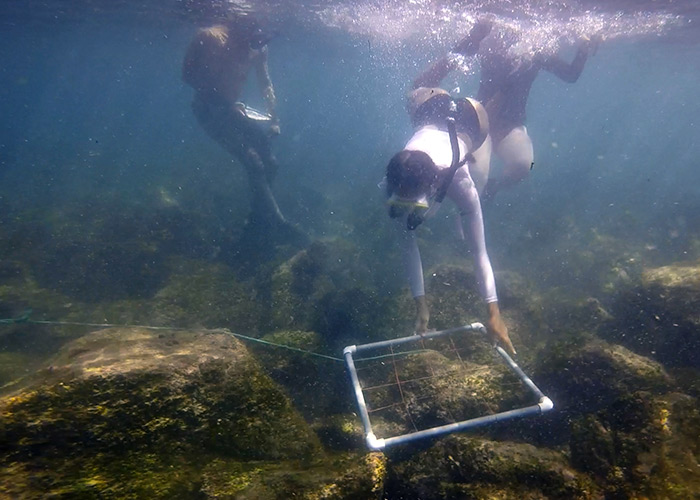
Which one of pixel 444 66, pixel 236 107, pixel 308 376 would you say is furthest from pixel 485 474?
pixel 236 107

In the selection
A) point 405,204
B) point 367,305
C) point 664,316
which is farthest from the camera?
point 367,305

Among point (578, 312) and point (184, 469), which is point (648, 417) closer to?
point (184, 469)

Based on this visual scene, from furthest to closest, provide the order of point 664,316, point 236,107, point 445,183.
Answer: point 236,107, point 664,316, point 445,183

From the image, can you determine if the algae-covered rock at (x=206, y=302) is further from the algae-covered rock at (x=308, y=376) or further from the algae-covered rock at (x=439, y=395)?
the algae-covered rock at (x=439, y=395)

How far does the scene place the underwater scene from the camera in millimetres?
2910

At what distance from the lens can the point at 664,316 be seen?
5695mm

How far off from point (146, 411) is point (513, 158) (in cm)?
901

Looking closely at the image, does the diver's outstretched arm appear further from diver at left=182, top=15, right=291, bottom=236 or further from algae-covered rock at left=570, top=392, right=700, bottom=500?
algae-covered rock at left=570, top=392, right=700, bottom=500

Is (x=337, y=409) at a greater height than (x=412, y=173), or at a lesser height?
lesser

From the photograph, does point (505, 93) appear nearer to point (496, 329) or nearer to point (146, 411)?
point (496, 329)

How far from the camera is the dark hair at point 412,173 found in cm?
437

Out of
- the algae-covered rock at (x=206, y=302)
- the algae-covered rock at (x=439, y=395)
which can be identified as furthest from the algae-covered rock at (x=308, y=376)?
the algae-covered rock at (x=206, y=302)

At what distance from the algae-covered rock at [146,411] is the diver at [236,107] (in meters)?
10.2

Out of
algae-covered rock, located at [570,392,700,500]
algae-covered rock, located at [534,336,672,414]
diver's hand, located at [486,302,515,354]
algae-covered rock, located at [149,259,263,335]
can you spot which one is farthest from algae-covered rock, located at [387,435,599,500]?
algae-covered rock, located at [149,259,263,335]
